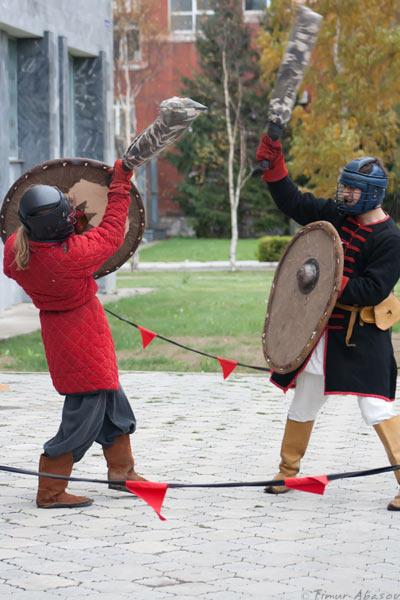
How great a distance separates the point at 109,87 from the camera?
18.3 metres

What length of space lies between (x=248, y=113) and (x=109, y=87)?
2352 cm

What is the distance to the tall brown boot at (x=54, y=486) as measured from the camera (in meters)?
5.05

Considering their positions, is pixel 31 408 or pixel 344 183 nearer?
pixel 344 183

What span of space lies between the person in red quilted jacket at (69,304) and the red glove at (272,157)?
2.41ft

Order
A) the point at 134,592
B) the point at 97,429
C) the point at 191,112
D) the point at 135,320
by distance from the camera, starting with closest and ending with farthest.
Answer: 1. the point at 134,592
2. the point at 191,112
3. the point at 97,429
4. the point at 135,320

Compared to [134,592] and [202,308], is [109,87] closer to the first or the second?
[202,308]

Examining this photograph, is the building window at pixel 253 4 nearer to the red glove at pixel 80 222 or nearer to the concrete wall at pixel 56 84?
the concrete wall at pixel 56 84

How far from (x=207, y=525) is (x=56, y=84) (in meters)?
12.7

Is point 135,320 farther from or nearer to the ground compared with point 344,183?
nearer to the ground

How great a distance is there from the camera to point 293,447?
5.45 metres

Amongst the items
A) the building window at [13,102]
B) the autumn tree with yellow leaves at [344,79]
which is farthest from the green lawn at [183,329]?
the autumn tree with yellow leaves at [344,79]

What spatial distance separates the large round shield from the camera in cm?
499

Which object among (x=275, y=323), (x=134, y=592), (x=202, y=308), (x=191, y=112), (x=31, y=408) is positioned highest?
(x=191, y=112)

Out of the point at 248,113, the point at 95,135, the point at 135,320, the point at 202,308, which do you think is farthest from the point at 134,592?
the point at 248,113
